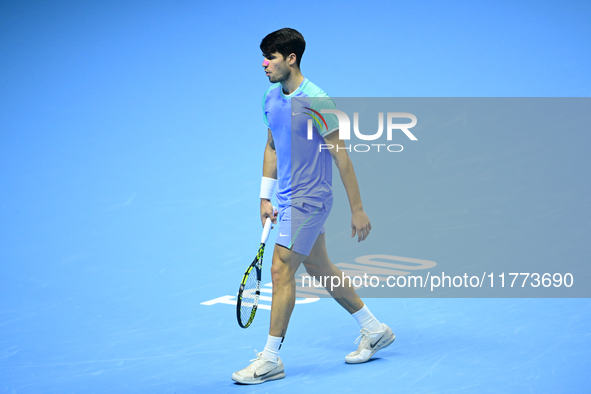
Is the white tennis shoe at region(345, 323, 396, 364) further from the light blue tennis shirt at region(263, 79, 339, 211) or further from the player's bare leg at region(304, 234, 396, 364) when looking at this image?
the light blue tennis shirt at region(263, 79, 339, 211)

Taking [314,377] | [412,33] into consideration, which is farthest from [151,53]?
[314,377]

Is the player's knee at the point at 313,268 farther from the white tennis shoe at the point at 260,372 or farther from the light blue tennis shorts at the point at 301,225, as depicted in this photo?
the white tennis shoe at the point at 260,372

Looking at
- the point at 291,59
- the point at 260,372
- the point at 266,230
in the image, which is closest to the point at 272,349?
the point at 260,372

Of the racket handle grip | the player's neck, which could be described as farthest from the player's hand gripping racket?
the player's neck

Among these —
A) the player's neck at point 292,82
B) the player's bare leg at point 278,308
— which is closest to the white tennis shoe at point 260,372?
the player's bare leg at point 278,308

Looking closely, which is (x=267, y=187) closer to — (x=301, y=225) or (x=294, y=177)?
(x=294, y=177)

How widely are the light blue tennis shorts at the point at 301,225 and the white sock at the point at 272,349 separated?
→ 1.51 feet

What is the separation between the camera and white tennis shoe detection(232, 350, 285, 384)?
10.8 feet

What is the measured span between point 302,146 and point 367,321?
3.42 feet

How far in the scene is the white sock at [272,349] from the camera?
3.37m

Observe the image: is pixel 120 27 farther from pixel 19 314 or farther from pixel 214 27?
pixel 19 314

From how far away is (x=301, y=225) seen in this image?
11.3 feet

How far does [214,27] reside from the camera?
789 cm

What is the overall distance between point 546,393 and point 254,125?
5008 mm
